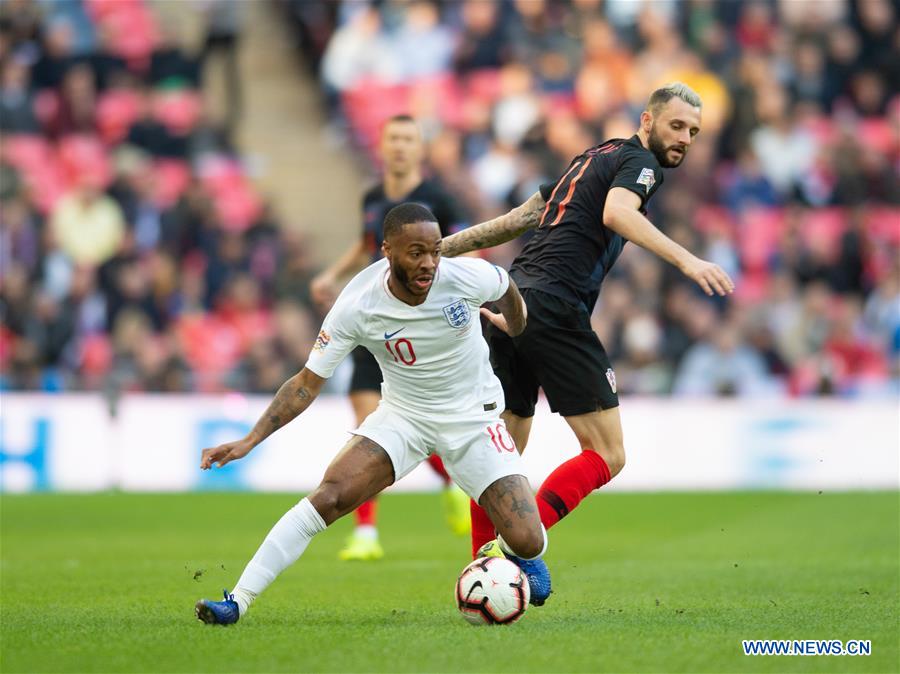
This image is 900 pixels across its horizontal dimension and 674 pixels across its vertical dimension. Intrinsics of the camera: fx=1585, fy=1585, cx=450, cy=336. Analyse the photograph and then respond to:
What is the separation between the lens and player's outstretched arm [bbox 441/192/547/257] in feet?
25.5

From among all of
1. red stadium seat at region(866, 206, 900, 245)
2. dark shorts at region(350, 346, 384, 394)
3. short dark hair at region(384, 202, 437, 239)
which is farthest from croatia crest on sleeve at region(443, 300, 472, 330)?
red stadium seat at region(866, 206, 900, 245)

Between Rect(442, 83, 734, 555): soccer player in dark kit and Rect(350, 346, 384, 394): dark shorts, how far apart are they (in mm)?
2910

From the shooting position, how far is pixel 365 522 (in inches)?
419

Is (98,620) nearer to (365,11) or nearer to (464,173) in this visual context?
(464,173)

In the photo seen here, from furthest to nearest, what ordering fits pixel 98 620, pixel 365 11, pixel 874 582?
1. pixel 365 11
2. pixel 874 582
3. pixel 98 620

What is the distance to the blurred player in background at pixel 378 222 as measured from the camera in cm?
1061

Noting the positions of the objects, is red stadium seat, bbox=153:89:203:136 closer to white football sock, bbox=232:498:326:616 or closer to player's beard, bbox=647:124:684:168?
player's beard, bbox=647:124:684:168

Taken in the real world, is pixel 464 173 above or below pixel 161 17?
below

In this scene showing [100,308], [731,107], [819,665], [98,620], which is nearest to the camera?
[819,665]

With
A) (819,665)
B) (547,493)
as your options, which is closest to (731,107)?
(547,493)

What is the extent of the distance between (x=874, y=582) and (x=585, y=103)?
12.4 metres

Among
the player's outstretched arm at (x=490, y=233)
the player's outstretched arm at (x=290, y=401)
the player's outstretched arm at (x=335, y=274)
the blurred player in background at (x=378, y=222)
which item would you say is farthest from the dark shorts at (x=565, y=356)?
the player's outstretched arm at (x=335, y=274)

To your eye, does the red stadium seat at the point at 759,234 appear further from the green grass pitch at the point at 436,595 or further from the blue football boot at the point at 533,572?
the blue football boot at the point at 533,572

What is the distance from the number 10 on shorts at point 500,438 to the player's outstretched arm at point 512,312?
18.5 inches
